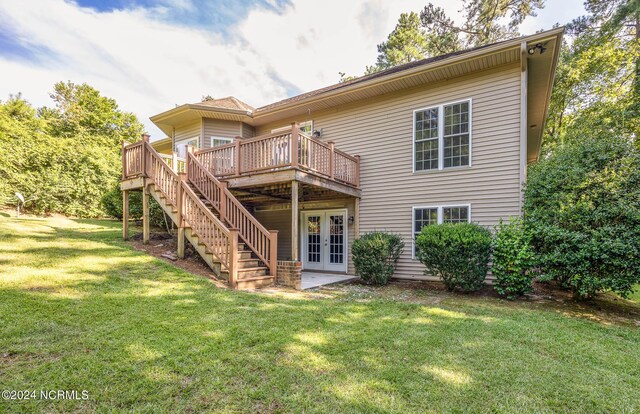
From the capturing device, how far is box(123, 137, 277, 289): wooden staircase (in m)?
6.40

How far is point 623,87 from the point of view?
47.2ft

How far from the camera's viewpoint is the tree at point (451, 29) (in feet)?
60.5

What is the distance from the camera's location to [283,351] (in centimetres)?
335

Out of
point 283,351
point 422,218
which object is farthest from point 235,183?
point 283,351

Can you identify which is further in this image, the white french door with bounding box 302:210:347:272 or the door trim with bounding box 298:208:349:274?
the white french door with bounding box 302:210:347:272

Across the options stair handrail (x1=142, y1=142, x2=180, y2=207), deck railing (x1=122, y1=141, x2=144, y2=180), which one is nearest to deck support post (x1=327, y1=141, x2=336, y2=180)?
stair handrail (x1=142, y1=142, x2=180, y2=207)

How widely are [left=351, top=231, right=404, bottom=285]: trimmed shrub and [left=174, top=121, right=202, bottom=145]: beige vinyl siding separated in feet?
26.4

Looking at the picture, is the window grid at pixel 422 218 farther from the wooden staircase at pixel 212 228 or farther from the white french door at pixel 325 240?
the wooden staircase at pixel 212 228

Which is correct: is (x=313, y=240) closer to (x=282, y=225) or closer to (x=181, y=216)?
(x=282, y=225)

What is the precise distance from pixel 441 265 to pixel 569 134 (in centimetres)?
1428

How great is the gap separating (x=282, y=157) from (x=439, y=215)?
4617 millimetres

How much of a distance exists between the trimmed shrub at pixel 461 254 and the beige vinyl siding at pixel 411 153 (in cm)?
136

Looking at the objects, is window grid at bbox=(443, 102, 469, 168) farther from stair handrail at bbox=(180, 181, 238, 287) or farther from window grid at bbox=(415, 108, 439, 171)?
stair handrail at bbox=(180, 181, 238, 287)

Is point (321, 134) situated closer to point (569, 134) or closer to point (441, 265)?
point (441, 265)
